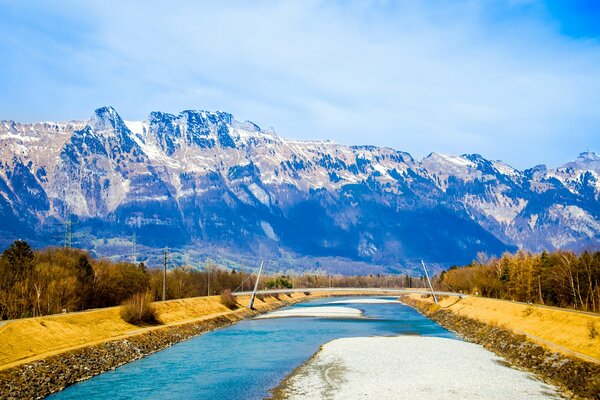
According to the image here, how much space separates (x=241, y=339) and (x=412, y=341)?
2856 cm

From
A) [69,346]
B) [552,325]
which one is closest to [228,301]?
[69,346]

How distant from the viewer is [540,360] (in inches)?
2452

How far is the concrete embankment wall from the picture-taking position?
49.4 m

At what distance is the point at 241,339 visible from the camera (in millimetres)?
97875

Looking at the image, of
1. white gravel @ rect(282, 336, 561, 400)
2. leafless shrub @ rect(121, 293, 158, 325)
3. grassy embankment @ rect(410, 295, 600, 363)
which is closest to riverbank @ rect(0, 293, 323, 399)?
leafless shrub @ rect(121, 293, 158, 325)

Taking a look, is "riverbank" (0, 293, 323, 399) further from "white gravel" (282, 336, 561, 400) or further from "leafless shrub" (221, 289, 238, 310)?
"leafless shrub" (221, 289, 238, 310)

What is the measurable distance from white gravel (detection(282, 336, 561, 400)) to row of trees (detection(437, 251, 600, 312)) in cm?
2745

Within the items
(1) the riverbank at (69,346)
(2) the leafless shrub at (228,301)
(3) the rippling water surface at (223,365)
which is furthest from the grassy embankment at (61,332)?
(2) the leafless shrub at (228,301)

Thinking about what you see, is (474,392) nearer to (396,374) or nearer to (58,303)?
(396,374)

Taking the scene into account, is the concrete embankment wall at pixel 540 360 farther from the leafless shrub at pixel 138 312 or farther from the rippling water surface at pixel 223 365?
the leafless shrub at pixel 138 312

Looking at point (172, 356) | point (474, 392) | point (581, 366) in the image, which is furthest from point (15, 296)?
point (581, 366)

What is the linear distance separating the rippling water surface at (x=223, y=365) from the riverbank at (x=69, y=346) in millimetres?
1692

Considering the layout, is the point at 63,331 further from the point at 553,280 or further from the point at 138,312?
the point at 553,280

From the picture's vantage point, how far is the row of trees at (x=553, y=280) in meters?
94.6
